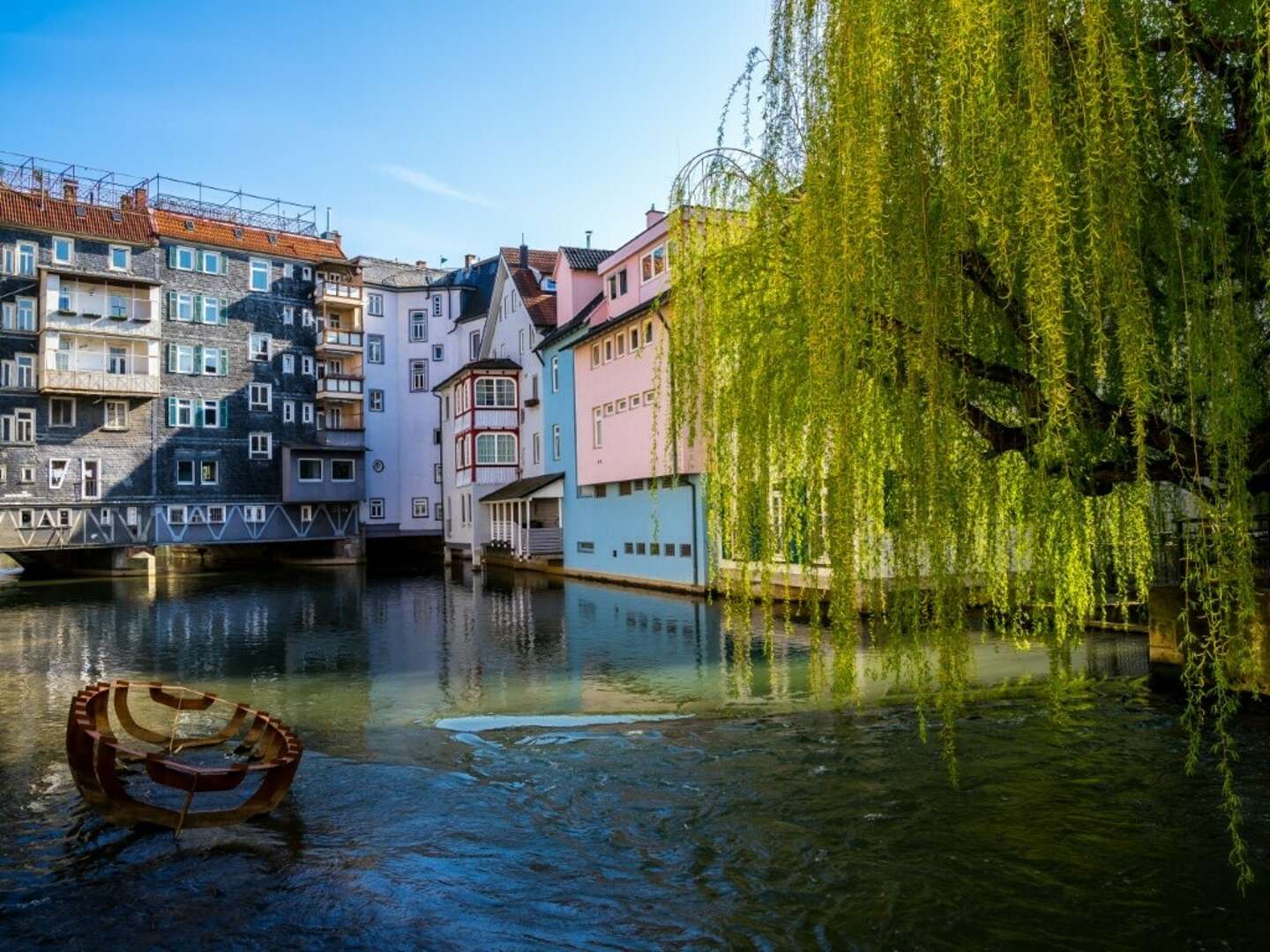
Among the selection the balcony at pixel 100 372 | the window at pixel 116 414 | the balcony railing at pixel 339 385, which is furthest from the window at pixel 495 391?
the window at pixel 116 414

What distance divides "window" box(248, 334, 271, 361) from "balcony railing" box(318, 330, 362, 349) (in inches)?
101

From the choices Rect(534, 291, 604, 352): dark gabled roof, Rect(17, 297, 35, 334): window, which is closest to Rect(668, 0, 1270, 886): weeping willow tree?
Rect(534, 291, 604, 352): dark gabled roof

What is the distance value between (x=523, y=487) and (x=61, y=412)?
2098 cm

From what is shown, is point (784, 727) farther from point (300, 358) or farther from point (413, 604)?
point (300, 358)

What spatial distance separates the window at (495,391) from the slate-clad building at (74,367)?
14961 millimetres

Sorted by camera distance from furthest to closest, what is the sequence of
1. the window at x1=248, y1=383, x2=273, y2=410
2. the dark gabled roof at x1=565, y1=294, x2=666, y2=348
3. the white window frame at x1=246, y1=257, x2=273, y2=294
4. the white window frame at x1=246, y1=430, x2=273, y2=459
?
the white window frame at x1=246, y1=257, x2=273, y2=294 → the window at x1=248, y1=383, x2=273, y2=410 → the white window frame at x1=246, y1=430, x2=273, y2=459 → the dark gabled roof at x1=565, y1=294, x2=666, y2=348

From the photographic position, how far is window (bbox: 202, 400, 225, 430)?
4741cm

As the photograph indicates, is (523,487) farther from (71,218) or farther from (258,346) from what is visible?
(71,218)

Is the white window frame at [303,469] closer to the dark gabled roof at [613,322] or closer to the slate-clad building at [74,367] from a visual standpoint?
the slate-clad building at [74,367]

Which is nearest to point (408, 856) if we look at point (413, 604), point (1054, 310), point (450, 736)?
point (450, 736)

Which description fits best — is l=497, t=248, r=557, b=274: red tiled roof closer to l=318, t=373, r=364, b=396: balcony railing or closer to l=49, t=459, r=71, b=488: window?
l=318, t=373, r=364, b=396: balcony railing

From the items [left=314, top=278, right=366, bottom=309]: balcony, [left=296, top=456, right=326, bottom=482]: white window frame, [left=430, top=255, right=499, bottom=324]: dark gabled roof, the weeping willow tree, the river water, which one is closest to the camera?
the weeping willow tree

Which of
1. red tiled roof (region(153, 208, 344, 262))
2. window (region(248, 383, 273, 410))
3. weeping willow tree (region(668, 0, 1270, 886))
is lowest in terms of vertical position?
weeping willow tree (region(668, 0, 1270, 886))

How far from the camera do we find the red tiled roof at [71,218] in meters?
42.1
